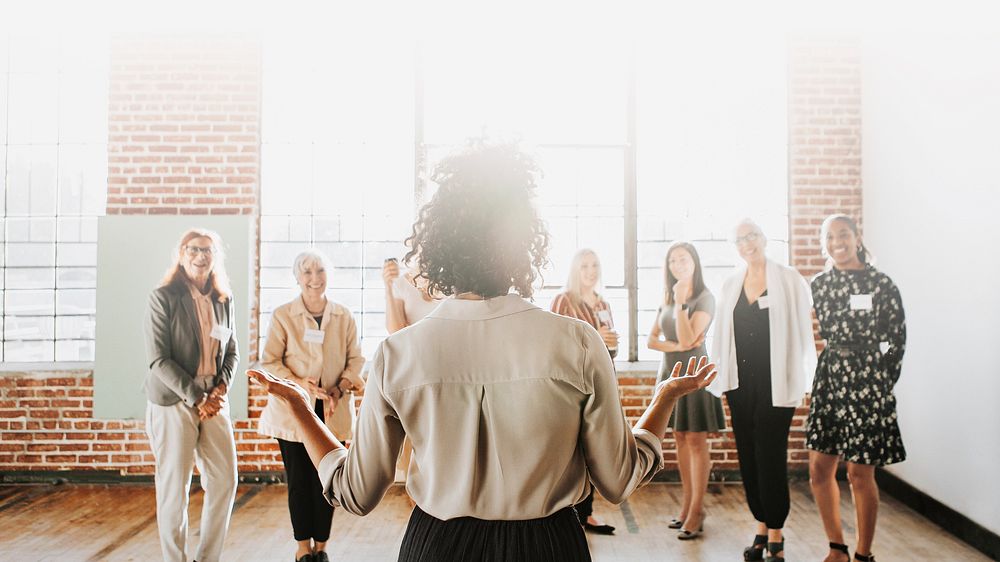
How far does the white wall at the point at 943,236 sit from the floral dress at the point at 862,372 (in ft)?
2.37

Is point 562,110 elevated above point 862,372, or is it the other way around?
point 562,110

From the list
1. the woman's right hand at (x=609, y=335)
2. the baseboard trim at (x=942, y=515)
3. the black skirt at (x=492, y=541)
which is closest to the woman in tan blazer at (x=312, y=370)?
the woman's right hand at (x=609, y=335)

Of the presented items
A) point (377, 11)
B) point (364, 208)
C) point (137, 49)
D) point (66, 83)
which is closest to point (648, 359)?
point (364, 208)

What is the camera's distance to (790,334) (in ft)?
11.9

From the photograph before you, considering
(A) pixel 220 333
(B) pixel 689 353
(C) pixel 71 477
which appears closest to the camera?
Answer: (A) pixel 220 333

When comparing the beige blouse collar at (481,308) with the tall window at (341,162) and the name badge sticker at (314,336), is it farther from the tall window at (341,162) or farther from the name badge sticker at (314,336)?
the tall window at (341,162)

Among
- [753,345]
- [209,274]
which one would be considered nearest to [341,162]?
[209,274]

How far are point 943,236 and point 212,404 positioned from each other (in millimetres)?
4098

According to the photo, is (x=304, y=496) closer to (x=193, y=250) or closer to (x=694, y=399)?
(x=193, y=250)

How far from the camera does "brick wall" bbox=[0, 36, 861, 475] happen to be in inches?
205

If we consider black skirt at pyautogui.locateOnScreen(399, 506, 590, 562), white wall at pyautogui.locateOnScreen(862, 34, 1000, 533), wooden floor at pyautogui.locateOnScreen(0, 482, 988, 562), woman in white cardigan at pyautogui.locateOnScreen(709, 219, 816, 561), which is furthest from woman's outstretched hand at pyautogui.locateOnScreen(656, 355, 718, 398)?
white wall at pyautogui.locateOnScreen(862, 34, 1000, 533)

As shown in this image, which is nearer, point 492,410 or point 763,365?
point 492,410

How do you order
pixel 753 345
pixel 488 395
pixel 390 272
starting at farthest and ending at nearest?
1. pixel 390 272
2. pixel 753 345
3. pixel 488 395

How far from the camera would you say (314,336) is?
3.54 meters
